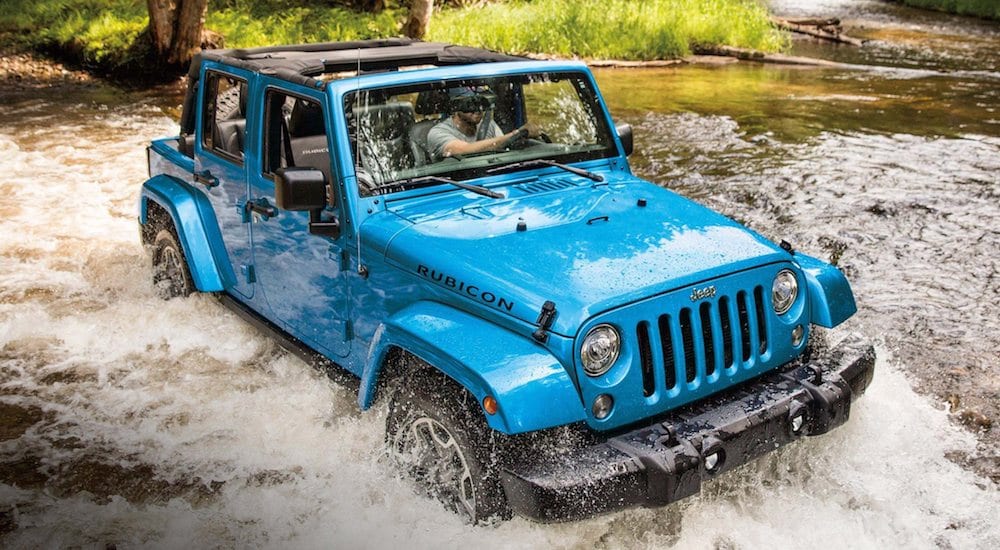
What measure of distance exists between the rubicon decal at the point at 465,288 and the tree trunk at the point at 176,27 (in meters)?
13.3

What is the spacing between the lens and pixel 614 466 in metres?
3.52

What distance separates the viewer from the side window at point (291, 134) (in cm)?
501

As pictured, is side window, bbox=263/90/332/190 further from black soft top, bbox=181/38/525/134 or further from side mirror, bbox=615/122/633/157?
side mirror, bbox=615/122/633/157

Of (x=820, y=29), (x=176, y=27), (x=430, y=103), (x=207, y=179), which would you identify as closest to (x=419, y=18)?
(x=176, y=27)

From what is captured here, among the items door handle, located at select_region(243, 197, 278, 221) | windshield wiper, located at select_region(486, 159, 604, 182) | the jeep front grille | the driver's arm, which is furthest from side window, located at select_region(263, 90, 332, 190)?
the jeep front grille

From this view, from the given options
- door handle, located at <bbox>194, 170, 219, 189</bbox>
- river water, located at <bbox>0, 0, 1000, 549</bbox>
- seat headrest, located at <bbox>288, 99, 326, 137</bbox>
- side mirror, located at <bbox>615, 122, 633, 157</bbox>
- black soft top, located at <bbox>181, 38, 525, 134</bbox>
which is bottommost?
river water, located at <bbox>0, 0, 1000, 549</bbox>

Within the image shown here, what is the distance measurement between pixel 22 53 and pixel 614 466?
17.2 m

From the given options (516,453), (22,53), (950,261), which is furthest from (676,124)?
(22,53)

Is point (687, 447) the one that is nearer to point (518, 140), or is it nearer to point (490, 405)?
point (490, 405)

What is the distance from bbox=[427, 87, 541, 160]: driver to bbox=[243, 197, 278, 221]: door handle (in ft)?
3.18

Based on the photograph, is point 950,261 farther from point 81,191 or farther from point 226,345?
point 81,191

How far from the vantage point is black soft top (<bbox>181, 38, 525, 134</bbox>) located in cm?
498

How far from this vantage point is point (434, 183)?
459 centimetres

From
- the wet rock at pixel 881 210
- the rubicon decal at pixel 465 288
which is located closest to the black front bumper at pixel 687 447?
the rubicon decal at pixel 465 288
